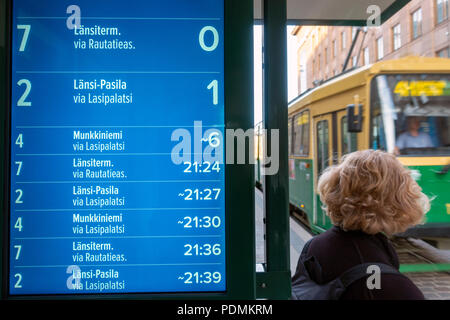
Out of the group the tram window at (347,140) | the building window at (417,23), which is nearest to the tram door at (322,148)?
the tram window at (347,140)

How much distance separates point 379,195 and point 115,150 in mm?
1258

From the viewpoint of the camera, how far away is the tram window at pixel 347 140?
6859 millimetres

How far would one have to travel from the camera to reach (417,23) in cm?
2077

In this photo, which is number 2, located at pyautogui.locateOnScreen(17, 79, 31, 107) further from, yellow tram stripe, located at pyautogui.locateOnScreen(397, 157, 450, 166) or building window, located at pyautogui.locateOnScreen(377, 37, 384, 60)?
building window, located at pyautogui.locateOnScreen(377, 37, 384, 60)

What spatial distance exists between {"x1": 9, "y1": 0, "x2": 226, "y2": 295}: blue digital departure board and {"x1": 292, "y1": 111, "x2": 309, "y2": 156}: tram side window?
730 cm

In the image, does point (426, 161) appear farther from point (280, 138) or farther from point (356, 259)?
point (356, 259)

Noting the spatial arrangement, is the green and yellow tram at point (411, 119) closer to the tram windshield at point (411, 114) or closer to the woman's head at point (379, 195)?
the tram windshield at point (411, 114)

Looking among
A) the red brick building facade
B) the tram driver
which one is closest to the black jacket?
the tram driver

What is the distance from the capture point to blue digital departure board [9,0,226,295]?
1899 millimetres

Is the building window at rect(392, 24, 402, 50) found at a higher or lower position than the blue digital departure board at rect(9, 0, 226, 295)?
higher

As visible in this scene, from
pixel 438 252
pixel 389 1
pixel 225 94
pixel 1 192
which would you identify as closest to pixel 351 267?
pixel 225 94

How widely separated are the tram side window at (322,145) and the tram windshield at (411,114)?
4.77 ft

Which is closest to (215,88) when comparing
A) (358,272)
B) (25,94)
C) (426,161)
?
(25,94)
